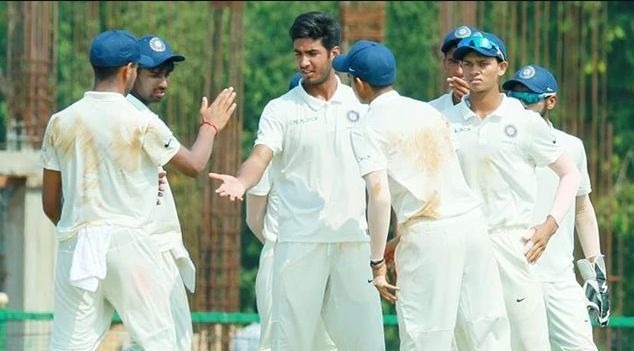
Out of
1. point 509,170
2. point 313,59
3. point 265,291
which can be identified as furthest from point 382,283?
point 265,291

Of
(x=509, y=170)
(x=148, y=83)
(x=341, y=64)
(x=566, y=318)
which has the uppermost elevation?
(x=341, y=64)

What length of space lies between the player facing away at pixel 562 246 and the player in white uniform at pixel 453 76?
1.71ft

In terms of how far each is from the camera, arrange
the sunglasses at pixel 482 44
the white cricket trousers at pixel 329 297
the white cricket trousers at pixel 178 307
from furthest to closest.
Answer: the white cricket trousers at pixel 178 307 < the white cricket trousers at pixel 329 297 < the sunglasses at pixel 482 44

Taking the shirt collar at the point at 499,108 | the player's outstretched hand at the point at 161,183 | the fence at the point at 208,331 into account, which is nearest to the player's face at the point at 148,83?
the player's outstretched hand at the point at 161,183

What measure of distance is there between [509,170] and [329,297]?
1.27 meters

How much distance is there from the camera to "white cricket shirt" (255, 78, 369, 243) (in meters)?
12.1

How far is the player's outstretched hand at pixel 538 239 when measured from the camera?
11656mm

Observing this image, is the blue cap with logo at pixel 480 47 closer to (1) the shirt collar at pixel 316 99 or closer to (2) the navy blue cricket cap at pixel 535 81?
(1) the shirt collar at pixel 316 99

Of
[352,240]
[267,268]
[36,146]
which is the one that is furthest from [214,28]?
[352,240]

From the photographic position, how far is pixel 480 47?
1166 centimetres

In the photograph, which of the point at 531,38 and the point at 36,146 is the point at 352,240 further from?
the point at 531,38

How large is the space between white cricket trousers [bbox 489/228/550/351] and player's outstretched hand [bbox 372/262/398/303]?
2.65 ft

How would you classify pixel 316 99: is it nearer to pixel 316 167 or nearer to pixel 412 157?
pixel 316 167

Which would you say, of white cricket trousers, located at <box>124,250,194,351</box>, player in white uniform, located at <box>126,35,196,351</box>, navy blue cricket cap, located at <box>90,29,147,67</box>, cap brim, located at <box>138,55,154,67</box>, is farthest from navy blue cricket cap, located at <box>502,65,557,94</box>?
navy blue cricket cap, located at <box>90,29,147,67</box>
